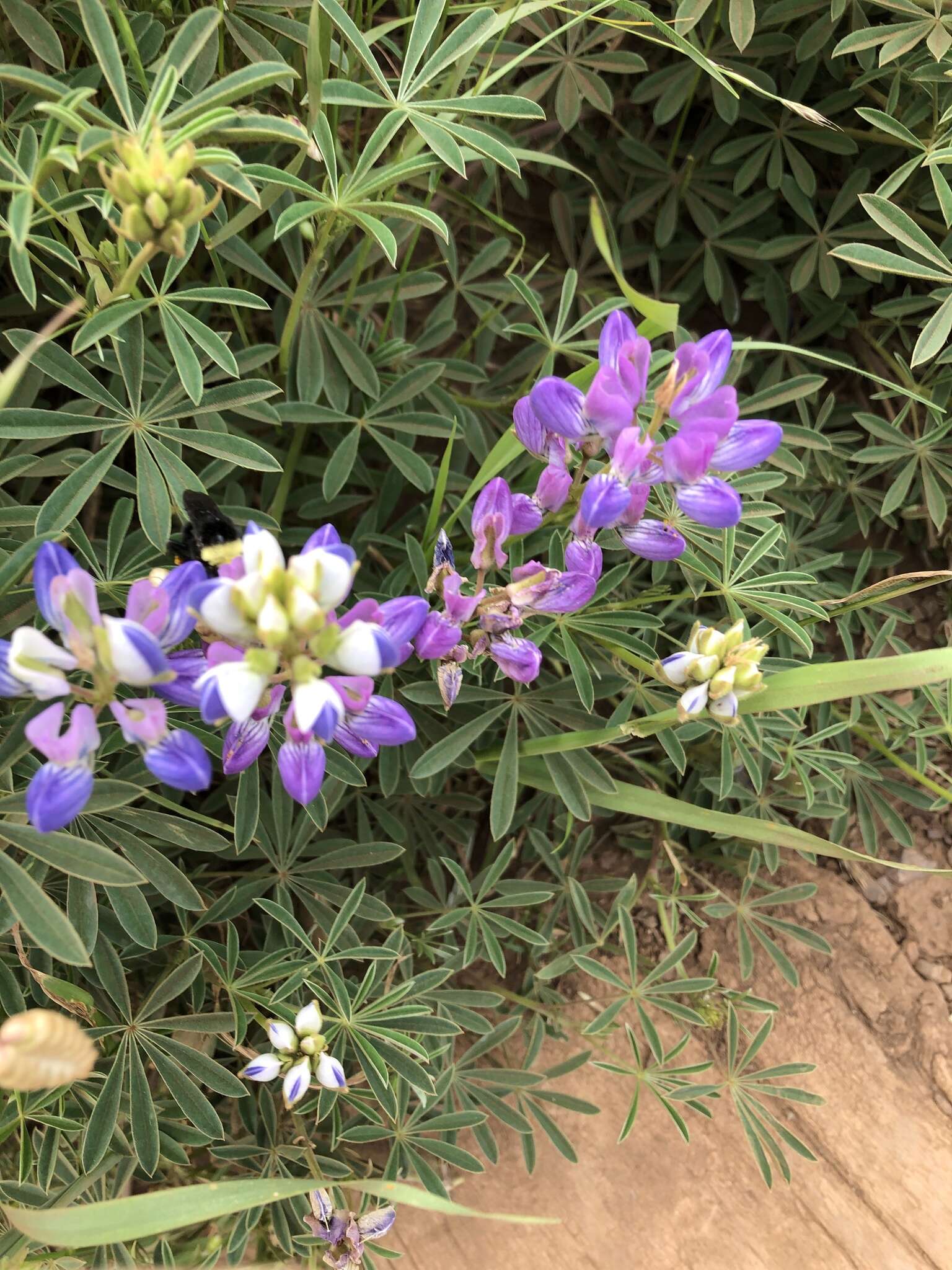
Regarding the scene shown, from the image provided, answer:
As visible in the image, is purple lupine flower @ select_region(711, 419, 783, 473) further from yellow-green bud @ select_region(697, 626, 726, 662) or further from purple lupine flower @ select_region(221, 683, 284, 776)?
purple lupine flower @ select_region(221, 683, 284, 776)

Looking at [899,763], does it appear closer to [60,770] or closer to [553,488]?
[553,488]

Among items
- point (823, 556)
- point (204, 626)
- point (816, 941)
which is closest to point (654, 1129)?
point (816, 941)

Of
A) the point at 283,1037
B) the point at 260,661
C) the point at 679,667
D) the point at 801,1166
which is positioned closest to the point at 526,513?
the point at 679,667

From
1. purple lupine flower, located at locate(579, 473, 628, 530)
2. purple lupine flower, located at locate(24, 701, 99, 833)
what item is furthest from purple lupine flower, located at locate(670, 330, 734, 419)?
purple lupine flower, located at locate(24, 701, 99, 833)

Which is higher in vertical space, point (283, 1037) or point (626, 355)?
point (626, 355)

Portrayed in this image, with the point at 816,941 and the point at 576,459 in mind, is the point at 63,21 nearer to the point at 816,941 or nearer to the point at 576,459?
the point at 576,459
